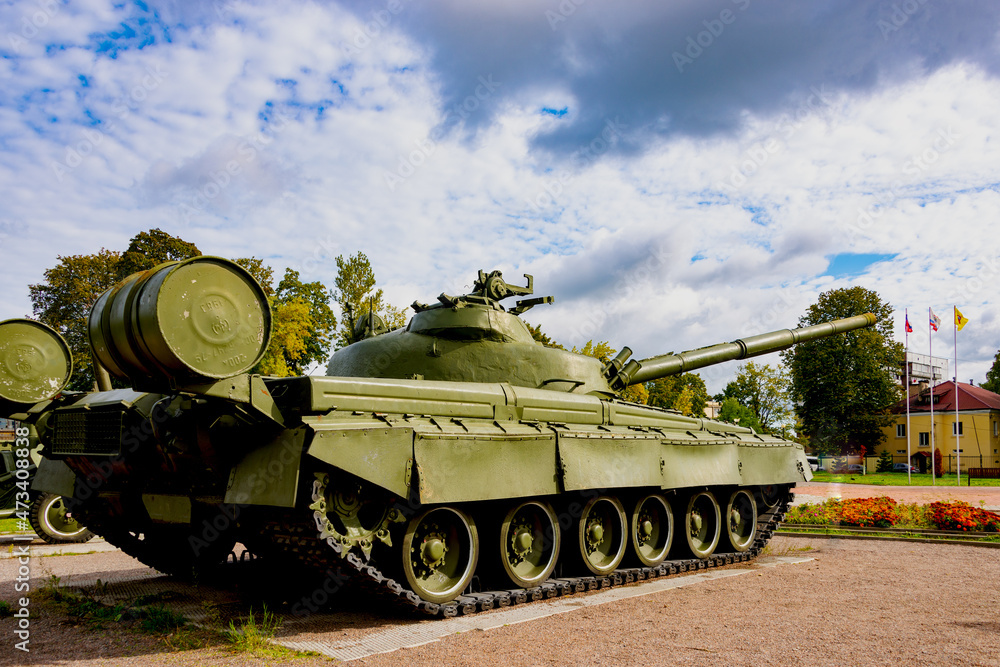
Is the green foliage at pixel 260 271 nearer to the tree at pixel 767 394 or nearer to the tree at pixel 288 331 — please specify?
the tree at pixel 288 331

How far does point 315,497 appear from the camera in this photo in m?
6.51

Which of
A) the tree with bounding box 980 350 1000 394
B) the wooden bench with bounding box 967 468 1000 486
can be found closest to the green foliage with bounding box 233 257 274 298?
the wooden bench with bounding box 967 468 1000 486

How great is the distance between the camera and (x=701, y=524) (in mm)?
11711

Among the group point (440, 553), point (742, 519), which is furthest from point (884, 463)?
point (440, 553)

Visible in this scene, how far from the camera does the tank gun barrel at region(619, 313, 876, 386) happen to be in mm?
12445

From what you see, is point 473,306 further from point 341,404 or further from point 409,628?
point 409,628

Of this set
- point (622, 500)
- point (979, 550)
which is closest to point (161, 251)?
point (622, 500)

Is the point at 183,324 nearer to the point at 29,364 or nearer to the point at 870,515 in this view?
the point at 29,364

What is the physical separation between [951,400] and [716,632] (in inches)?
2189

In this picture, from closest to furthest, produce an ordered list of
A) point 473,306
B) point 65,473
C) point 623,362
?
point 65,473, point 473,306, point 623,362

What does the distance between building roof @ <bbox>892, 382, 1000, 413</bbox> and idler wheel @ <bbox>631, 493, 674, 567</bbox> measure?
162 ft

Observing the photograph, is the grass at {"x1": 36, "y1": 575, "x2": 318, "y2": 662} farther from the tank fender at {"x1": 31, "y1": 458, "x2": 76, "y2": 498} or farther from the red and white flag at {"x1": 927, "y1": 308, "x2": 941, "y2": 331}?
the red and white flag at {"x1": 927, "y1": 308, "x2": 941, "y2": 331}

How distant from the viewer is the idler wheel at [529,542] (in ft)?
27.8

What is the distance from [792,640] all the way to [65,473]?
8252 mm
